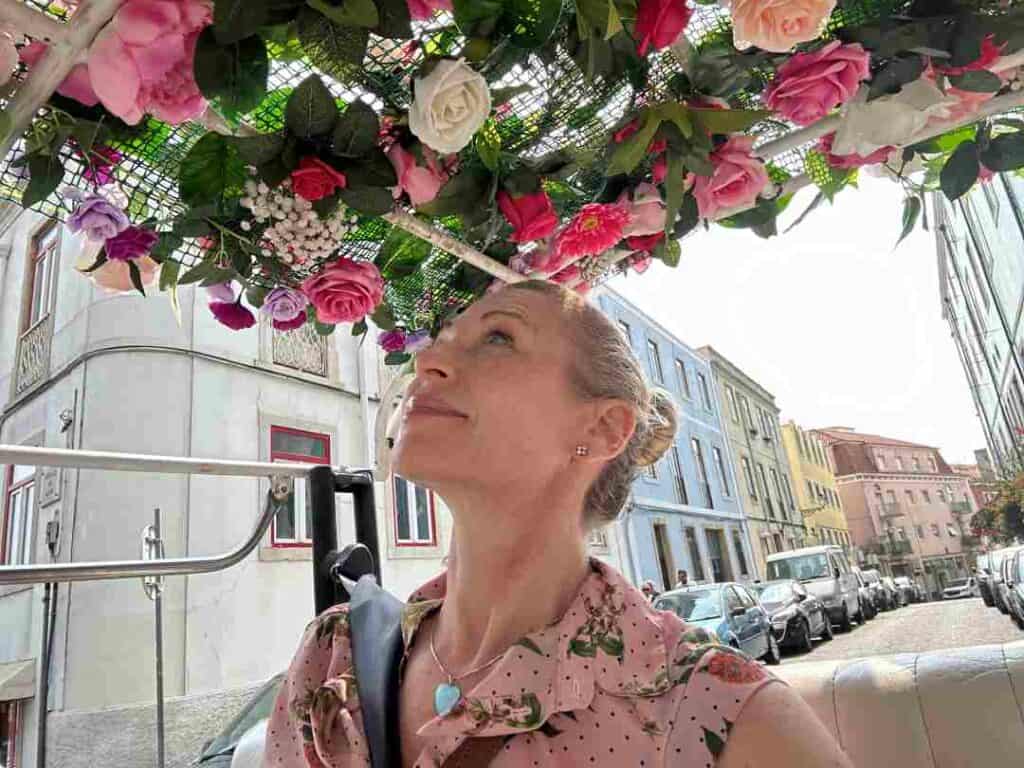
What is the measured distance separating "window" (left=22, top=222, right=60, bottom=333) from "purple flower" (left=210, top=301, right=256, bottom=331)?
27.1 feet

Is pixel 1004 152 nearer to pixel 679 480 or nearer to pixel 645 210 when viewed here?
pixel 645 210

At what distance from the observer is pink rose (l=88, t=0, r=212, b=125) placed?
0.76 m

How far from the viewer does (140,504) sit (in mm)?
6652

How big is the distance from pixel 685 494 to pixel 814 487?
2026 centimetres

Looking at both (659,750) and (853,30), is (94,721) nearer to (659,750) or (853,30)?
(659,750)

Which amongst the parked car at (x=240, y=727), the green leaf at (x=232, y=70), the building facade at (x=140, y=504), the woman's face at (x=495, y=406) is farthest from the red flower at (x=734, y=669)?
the building facade at (x=140, y=504)

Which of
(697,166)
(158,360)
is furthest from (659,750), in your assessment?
(158,360)

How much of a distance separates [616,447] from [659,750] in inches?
20.6

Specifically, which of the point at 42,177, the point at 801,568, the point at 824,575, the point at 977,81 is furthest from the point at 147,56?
the point at 801,568

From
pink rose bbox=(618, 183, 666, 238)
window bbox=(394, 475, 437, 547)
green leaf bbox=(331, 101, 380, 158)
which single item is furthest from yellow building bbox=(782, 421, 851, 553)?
green leaf bbox=(331, 101, 380, 158)

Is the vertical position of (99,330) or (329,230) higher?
(99,330)

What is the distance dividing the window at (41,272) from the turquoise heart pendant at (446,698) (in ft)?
29.4

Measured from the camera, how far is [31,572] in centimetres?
142

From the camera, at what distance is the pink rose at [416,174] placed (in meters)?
1.10
